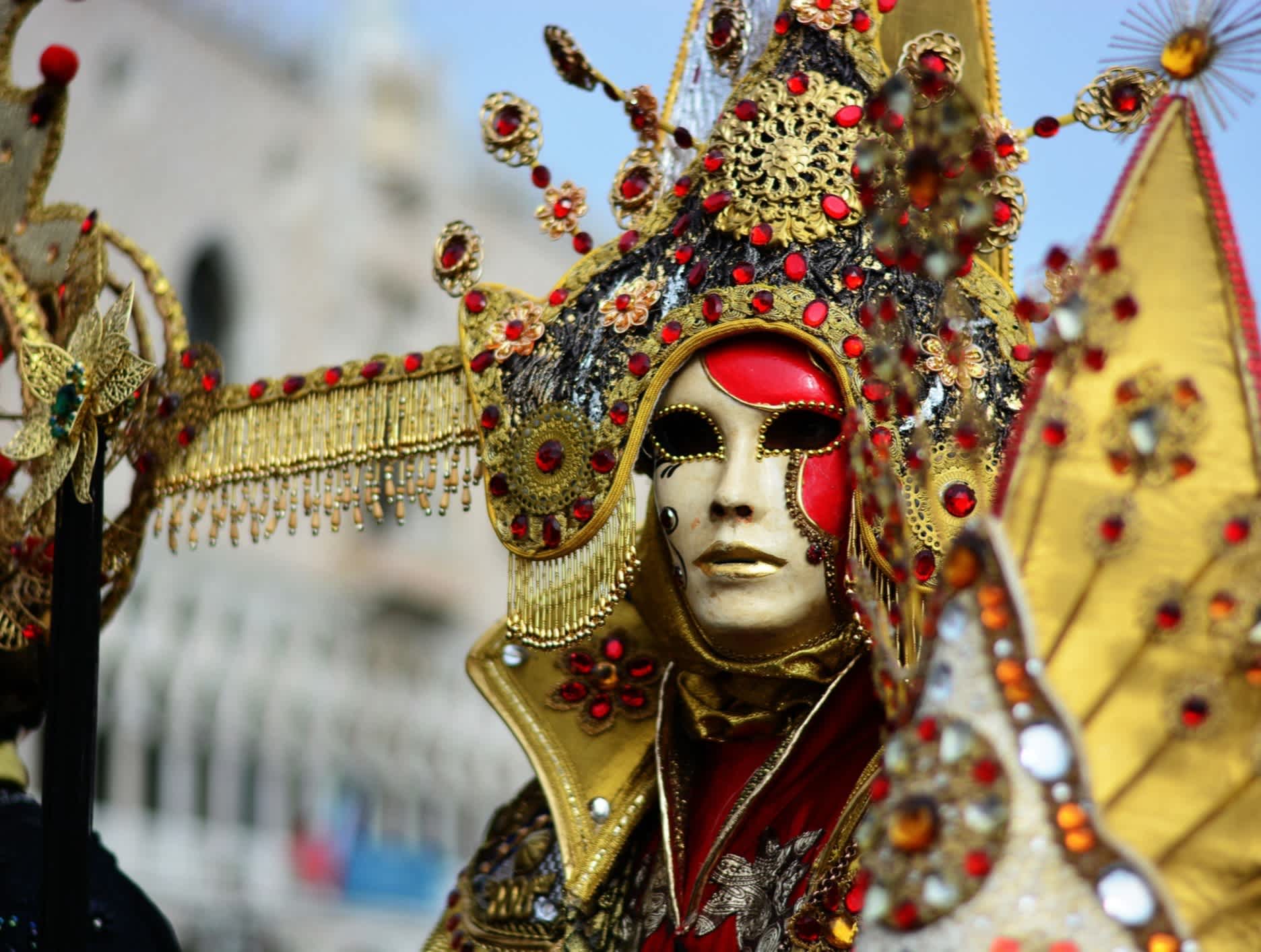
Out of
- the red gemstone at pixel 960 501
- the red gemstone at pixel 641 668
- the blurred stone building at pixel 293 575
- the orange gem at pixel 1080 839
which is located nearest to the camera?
the orange gem at pixel 1080 839

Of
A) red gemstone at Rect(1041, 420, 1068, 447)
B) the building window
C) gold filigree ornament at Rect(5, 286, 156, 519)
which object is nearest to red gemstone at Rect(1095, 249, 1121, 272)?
red gemstone at Rect(1041, 420, 1068, 447)

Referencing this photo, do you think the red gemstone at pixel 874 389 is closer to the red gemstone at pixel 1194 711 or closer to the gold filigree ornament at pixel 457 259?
the gold filigree ornament at pixel 457 259

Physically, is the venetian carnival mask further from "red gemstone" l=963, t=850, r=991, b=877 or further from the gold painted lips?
"red gemstone" l=963, t=850, r=991, b=877

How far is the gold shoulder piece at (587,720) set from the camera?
11.7ft

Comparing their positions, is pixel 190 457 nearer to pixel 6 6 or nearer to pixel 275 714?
pixel 6 6

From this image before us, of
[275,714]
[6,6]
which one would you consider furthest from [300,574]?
[6,6]

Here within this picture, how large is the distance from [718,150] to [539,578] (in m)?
0.74

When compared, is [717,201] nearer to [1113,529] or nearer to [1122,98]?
[1122,98]

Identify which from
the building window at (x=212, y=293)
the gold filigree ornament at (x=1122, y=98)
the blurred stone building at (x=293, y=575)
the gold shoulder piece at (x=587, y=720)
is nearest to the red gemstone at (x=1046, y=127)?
the gold filigree ornament at (x=1122, y=98)

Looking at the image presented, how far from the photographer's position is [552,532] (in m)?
3.35

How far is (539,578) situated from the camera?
11.2 ft

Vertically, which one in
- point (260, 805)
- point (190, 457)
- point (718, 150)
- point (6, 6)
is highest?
point (6, 6)

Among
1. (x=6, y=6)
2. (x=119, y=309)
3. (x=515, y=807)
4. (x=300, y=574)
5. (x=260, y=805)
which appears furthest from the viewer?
(x=300, y=574)

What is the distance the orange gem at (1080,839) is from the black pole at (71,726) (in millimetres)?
1734
